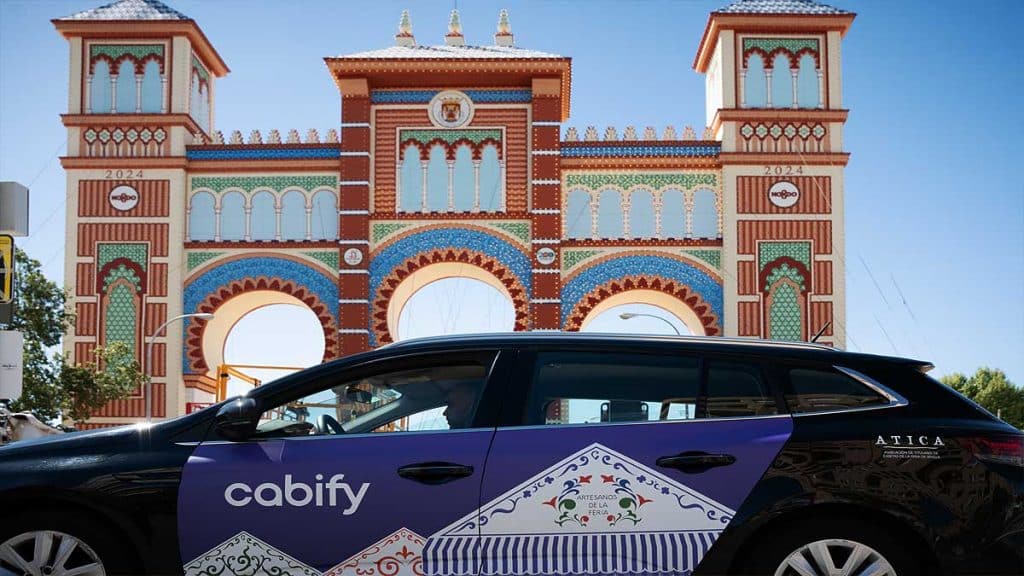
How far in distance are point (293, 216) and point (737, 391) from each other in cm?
2624

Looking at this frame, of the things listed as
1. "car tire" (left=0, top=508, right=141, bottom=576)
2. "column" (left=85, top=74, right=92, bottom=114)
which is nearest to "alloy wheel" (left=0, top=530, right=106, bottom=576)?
"car tire" (left=0, top=508, right=141, bottom=576)

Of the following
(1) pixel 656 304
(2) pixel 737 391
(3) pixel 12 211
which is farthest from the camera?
(1) pixel 656 304

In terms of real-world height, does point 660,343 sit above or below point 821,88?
below

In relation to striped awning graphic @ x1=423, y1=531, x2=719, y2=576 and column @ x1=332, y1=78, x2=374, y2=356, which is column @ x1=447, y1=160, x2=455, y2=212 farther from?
striped awning graphic @ x1=423, y1=531, x2=719, y2=576

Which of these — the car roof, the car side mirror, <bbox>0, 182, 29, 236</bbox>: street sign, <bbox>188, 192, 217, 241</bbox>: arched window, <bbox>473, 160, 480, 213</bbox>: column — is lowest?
the car side mirror

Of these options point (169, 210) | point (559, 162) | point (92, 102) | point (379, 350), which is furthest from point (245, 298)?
point (379, 350)

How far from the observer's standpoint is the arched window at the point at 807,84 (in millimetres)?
30188

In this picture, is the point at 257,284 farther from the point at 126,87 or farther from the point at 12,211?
the point at 12,211

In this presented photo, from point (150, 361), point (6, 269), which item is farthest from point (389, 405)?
point (150, 361)

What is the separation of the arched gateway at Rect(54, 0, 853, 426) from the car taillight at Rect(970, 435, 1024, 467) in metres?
24.3

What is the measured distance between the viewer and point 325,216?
3092 centimetres

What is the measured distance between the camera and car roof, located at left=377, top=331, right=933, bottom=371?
562 cm

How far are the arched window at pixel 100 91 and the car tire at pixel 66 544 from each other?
27041mm

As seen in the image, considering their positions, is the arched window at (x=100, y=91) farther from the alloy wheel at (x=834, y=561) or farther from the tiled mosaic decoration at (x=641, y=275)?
the alloy wheel at (x=834, y=561)
